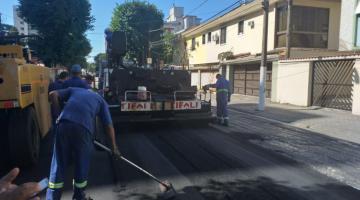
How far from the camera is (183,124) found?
10.5 meters

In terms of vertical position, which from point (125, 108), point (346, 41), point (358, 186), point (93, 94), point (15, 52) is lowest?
point (358, 186)

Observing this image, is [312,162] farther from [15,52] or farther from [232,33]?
[232,33]

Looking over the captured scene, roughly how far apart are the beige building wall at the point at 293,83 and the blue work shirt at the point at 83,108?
Answer: 1426 cm

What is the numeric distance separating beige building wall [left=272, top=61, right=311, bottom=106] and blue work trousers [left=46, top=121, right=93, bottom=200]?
14.6m

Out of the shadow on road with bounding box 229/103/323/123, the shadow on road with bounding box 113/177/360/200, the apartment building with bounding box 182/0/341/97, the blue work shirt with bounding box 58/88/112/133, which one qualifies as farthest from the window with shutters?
the blue work shirt with bounding box 58/88/112/133

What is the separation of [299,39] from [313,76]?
483 centimetres

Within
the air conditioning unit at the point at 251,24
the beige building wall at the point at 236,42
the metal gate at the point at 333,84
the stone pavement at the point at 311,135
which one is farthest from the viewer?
the air conditioning unit at the point at 251,24

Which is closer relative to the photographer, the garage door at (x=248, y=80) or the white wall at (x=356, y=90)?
the white wall at (x=356, y=90)

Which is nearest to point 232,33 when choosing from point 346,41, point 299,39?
point 299,39

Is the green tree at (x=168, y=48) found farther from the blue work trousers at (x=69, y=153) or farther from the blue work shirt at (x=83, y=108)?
the blue work trousers at (x=69, y=153)

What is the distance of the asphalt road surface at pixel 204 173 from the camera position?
523 cm

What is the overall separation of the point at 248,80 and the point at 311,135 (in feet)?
47.5

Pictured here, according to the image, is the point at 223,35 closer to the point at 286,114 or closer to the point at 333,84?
the point at 333,84

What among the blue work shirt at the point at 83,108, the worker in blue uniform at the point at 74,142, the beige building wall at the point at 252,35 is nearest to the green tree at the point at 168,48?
the beige building wall at the point at 252,35
